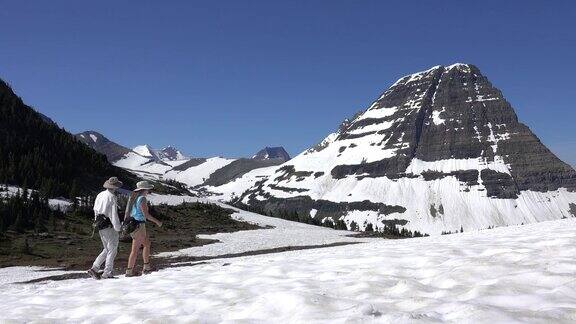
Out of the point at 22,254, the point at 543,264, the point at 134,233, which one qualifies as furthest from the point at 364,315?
the point at 22,254

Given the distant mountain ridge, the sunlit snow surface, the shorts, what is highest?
the distant mountain ridge

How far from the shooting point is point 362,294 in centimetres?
873

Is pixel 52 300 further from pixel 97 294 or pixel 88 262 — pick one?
pixel 88 262

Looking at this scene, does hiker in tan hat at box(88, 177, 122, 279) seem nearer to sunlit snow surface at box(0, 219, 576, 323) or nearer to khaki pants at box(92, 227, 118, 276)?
khaki pants at box(92, 227, 118, 276)

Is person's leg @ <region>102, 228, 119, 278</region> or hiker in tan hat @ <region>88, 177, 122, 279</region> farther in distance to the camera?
person's leg @ <region>102, 228, 119, 278</region>

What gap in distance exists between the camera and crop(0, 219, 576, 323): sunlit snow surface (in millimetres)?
7023

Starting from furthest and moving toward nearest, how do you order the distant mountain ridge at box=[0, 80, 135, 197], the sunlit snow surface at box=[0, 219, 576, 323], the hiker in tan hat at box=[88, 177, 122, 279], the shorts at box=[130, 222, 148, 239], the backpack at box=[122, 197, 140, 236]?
the distant mountain ridge at box=[0, 80, 135, 197] < the shorts at box=[130, 222, 148, 239] < the backpack at box=[122, 197, 140, 236] < the hiker in tan hat at box=[88, 177, 122, 279] < the sunlit snow surface at box=[0, 219, 576, 323]

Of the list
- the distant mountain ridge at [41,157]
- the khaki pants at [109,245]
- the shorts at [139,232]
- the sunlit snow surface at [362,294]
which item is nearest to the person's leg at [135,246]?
the shorts at [139,232]

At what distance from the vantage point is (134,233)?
16.0 metres

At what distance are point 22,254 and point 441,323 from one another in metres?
35.4

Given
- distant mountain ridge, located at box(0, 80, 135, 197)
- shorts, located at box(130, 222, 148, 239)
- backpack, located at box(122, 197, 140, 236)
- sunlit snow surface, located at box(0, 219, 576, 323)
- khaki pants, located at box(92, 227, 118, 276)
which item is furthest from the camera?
distant mountain ridge, located at box(0, 80, 135, 197)

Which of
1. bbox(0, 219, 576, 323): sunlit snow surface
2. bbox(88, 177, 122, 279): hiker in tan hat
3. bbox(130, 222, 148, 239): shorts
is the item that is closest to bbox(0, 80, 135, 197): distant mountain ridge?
bbox(88, 177, 122, 279): hiker in tan hat

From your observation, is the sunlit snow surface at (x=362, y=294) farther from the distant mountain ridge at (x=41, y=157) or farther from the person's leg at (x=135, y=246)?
the distant mountain ridge at (x=41, y=157)

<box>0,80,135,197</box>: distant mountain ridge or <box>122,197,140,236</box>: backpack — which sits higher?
<box>0,80,135,197</box>: distant mountain ridge
